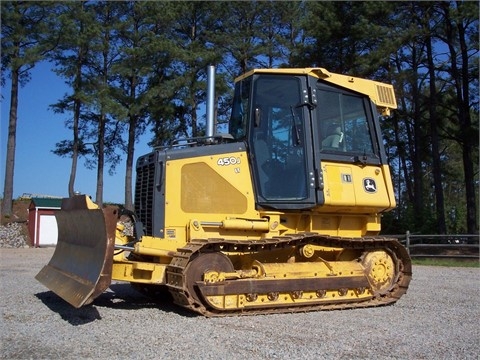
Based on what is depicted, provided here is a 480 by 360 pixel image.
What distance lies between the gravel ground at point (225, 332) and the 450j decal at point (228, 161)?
2047mm

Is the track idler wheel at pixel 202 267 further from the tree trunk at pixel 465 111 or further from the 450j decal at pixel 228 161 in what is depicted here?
the tree trunk at pixel 465 111

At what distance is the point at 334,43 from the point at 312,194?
58.0 feet

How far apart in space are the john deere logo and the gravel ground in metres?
1.72

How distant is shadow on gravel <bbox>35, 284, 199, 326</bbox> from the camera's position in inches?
250

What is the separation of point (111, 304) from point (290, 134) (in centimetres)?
352

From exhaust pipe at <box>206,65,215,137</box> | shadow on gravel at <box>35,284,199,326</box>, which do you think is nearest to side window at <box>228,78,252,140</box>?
exhaust pipe at <box>206,65,215,137</box>

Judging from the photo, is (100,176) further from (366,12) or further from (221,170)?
(221,170)

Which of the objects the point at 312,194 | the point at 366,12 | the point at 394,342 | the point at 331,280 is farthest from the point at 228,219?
the point at 366,12

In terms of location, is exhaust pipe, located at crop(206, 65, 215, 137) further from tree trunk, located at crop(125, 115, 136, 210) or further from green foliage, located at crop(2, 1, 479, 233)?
tree trunk, located at crop(125, 115, 136, 210)

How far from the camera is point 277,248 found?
7.16 m

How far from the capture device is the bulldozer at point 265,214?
6.57 m

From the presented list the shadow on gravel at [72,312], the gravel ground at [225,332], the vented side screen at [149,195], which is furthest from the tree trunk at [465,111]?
the shadow on gravel at [72,312]

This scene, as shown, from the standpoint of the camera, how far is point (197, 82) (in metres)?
30.5

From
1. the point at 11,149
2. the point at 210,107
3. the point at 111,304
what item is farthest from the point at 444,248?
the point at 11,149
